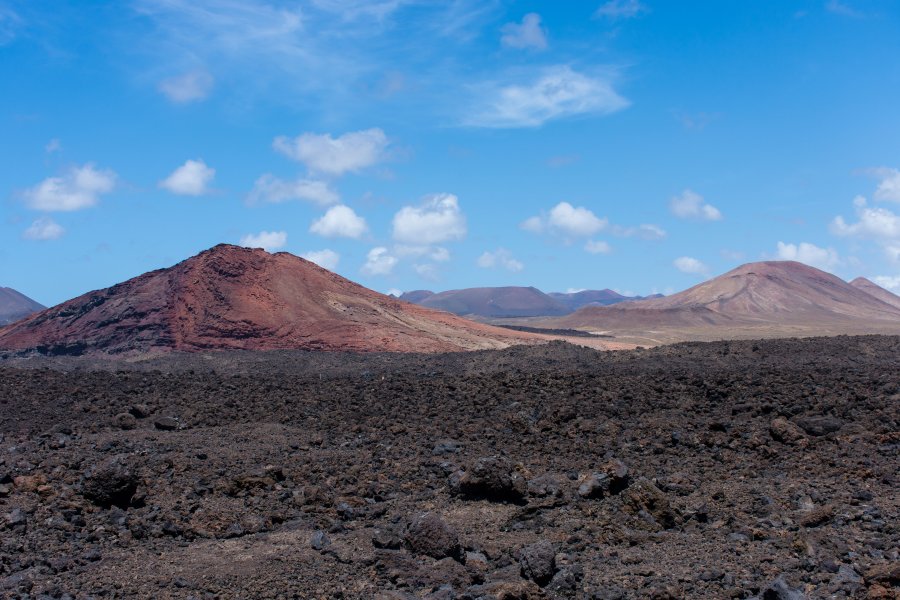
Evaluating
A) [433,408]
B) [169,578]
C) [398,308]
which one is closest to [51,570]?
[169,578]

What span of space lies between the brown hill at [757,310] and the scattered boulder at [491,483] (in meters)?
73.9

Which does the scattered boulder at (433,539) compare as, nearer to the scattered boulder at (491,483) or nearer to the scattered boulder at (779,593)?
the scattered boulder at (491,483)

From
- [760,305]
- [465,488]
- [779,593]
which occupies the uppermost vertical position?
[760,305]

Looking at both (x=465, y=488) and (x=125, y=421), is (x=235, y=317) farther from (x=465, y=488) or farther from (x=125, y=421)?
(x=465, y=488)

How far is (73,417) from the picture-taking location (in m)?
13.6

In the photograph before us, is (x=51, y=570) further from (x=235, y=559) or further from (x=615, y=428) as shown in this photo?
(x=615, y=428)

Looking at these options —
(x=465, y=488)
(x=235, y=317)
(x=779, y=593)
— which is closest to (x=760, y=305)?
(x=235, y=317)

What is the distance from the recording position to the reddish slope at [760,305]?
10919 centimetres

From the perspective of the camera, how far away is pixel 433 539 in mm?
7578

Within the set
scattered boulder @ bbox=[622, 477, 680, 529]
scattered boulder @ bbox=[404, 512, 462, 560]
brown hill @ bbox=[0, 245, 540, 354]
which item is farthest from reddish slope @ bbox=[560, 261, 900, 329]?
scattered boulder @ bbox=[404, 512, 462, 560]

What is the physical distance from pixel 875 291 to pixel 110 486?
182849mm

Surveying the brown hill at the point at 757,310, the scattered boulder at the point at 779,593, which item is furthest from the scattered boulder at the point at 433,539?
the brown hill at the point at 757,310

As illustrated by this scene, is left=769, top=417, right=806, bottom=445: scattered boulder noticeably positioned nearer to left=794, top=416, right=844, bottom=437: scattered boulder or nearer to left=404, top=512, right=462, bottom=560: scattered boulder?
left=794, top=416, right=844, bottom=437: scattered boulder

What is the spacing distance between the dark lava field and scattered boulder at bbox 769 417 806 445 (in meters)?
0.04
